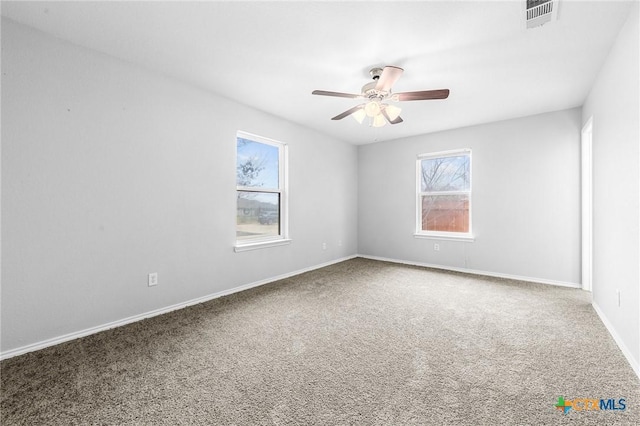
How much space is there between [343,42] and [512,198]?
346 centimetres

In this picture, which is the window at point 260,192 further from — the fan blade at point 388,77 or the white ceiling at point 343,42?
the fan blade at point 388,77

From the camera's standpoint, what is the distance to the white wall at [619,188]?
1.83m

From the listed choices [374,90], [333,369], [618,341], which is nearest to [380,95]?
[374,90]

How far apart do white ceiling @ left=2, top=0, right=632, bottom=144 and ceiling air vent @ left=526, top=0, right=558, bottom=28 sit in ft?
0.19

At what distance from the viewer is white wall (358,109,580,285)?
3.73 m

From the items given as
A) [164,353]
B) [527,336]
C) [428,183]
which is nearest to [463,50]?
[527,336]

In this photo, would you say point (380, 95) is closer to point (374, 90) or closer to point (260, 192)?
point (374, 90)

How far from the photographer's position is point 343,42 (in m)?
2.21

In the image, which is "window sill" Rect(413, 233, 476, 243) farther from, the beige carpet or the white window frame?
the beige carpet

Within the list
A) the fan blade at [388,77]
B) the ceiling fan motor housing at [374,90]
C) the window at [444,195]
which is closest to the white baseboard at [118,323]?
the ceiling fan motor housing at [374,90]

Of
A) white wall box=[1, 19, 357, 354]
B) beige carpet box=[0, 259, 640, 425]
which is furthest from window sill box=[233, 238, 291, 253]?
beige carpet box=[0, 259, 640, 425]

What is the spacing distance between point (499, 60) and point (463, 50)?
0.44 metres

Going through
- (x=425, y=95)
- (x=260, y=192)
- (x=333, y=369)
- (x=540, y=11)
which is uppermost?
(x=540, y=11)

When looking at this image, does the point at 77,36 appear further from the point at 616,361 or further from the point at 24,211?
the point at 616,361
